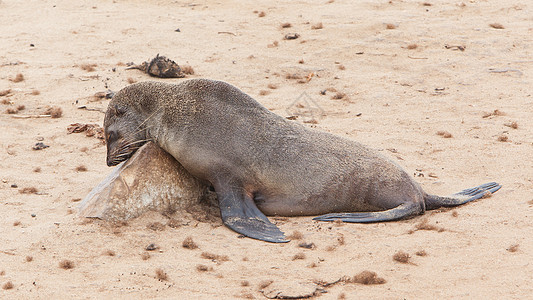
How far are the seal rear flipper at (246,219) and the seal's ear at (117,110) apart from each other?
140cm

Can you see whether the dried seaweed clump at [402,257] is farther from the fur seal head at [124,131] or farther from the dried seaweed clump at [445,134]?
the dried seaweed clump at [445,134]

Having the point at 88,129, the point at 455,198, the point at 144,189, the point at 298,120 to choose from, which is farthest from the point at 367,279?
the point at 88,129

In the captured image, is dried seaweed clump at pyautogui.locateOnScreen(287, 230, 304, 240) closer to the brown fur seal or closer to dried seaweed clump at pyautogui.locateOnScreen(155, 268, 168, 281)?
the brown fur seal

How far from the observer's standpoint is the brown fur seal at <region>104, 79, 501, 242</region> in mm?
6578

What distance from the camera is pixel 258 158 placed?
6.64 m

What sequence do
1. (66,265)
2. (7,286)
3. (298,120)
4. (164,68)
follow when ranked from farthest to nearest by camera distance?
(164,68), (298,120), (66,265), (7,286)

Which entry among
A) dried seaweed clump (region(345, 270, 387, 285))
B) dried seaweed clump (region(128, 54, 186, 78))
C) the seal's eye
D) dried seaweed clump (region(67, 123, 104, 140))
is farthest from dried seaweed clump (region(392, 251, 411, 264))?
dried seaweed clump (region(128, 54, 186, 78))

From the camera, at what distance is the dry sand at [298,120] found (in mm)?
5141

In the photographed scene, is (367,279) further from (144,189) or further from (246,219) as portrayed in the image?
(144,189)

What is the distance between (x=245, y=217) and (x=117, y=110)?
72.4 inches

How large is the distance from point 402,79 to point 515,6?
5084 mm

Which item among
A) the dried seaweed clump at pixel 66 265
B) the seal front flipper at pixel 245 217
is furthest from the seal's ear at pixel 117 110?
the dried seaweed clump at pixel 66 265

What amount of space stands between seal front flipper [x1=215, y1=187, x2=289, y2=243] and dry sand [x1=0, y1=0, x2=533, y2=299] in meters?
0.11

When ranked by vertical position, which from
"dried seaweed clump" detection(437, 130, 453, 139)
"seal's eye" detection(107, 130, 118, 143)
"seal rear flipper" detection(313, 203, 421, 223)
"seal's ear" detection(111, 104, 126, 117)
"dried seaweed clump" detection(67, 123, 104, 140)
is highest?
"seal's ear" detection(111, 104, 126, 117)
